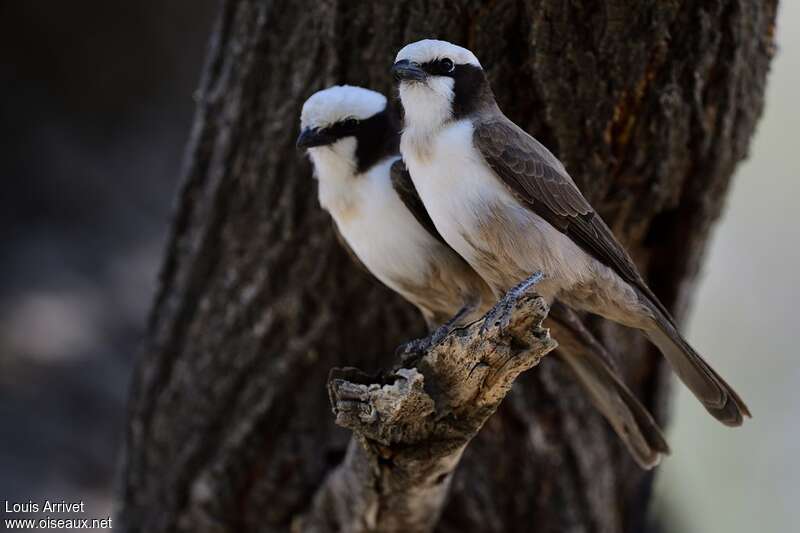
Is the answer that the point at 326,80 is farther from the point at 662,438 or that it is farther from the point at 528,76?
the point at 662,438

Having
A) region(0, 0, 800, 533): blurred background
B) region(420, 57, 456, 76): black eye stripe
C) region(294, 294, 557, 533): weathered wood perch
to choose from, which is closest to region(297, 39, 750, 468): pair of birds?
region(420, 57, 456, 76): black eye stripe

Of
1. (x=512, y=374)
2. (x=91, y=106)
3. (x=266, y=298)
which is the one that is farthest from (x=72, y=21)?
(x=512, y=374)

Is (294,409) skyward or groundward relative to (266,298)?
groundward

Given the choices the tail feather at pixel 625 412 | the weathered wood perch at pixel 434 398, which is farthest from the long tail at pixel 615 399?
the weathered wood perch at pixel 434 398

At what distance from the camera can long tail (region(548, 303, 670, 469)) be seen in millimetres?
3271

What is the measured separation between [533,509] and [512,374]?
5.27 feet

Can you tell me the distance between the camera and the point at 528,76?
3.07 metres

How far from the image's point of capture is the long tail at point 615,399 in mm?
3271

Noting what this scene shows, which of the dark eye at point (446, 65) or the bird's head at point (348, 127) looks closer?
the dark eye at point (446, 65)

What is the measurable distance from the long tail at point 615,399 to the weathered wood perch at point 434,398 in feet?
1.98

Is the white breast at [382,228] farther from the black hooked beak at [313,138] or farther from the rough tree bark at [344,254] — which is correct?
the rough tree bark at [344,254]

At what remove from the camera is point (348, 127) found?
122 inches

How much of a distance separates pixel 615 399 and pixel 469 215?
3.35ft

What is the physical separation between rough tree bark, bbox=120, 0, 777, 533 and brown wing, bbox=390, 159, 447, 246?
0.37m
